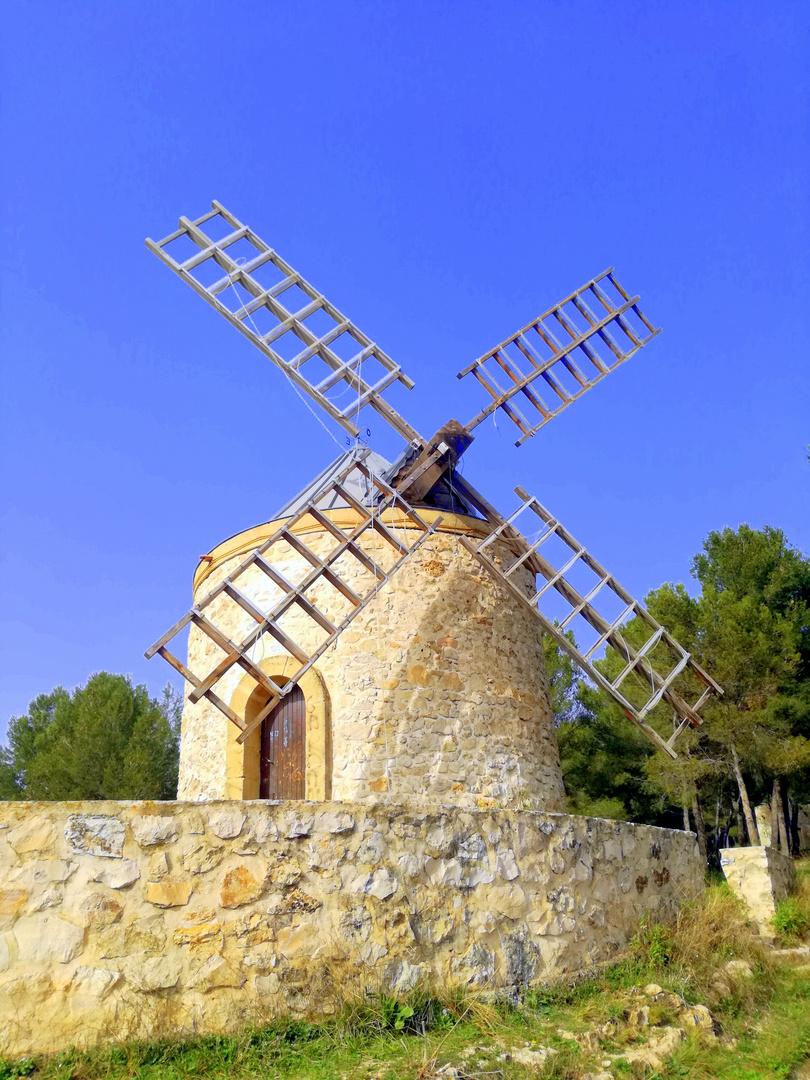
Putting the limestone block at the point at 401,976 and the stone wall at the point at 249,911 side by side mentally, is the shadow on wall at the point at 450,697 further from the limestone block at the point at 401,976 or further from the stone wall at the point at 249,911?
the limestone block at the point at 401,976

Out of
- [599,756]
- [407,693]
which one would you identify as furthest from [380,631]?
[599,756]

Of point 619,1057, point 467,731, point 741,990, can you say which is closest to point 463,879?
point 619,1057

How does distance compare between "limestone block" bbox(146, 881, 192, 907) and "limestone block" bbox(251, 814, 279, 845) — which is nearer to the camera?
"limestone block" bbox(146, 881, 192, 907)

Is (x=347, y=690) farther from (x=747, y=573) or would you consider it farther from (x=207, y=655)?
(x=747, y=573)

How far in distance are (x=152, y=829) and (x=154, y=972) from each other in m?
0.55

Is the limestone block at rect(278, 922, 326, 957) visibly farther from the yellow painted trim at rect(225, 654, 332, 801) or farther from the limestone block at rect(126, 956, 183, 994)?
the yellow painted trim at rect(225, 654, 332, 801)

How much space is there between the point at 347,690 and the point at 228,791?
129cm

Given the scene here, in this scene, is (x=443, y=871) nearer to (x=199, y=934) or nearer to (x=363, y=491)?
(x=199, y=934)

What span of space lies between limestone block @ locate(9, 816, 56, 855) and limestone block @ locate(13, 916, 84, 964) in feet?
0.85

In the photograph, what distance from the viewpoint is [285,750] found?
756 cm

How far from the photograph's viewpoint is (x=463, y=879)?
432 centimetres

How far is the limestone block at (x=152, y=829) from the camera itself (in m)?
3.75

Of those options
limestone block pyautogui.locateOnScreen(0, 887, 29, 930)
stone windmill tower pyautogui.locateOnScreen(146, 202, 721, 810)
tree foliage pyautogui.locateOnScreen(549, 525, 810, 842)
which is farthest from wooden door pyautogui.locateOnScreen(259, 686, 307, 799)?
tree foliage pyautogui.locateOnScreen(549, 525, 810, 842)

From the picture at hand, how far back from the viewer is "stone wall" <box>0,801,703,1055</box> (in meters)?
3.45
